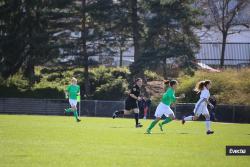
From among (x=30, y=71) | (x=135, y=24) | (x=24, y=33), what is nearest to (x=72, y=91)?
(x=135, y=24)

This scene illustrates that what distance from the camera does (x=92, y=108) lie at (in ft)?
153

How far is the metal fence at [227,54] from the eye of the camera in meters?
59.8

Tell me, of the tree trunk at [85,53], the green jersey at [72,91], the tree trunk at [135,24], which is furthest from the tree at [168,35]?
the green jersey at [72,91]

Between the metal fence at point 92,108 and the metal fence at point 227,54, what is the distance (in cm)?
1612

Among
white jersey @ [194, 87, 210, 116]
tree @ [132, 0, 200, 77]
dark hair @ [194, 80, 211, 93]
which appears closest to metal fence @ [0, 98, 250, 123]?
tree @ [132, 0, 200, 77]

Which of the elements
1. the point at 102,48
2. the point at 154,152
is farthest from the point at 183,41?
the point at 154,152

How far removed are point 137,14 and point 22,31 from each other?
374 inches

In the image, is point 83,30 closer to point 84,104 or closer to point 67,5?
point 67,5

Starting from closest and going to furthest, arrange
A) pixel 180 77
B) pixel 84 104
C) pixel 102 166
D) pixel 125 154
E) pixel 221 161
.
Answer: pixel 102 166, pixel 221 161, pixel 125 154, pixel 84 104, pixel 180 77

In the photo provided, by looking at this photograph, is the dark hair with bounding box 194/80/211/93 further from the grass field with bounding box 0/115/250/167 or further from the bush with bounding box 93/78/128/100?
the bush with bounding box 93/78/128/100

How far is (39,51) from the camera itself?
5378 centimetres

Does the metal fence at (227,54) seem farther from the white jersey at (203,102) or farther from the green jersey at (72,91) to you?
the white jersey at (203,102)

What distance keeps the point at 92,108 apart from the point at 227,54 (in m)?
19.1

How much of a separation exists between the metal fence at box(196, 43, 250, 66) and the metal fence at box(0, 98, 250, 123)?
52.9 feet
